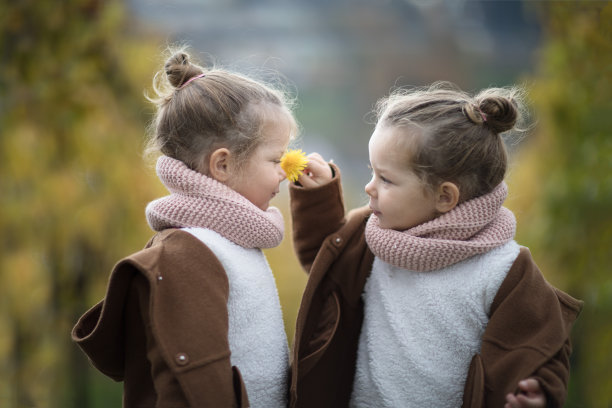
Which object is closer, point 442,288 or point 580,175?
point 442,288

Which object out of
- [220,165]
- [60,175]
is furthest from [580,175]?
[60,175]

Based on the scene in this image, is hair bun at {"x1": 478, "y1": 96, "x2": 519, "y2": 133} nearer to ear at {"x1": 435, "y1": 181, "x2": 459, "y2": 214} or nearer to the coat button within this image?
ear at {"x1": 435, "y1": 181, "x2": 459, "y2": 214}

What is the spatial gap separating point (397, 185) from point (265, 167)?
1.47 ft

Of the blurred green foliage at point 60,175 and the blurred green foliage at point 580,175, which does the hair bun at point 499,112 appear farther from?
the blurred green foliage at point 60,175

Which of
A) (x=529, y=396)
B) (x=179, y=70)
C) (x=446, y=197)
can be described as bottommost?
(x=529, y=396)

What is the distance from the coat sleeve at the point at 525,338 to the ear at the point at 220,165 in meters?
0.96

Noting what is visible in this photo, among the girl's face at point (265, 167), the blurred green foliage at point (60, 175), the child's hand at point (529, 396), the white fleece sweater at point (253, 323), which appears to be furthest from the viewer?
the blurred green foliage at point (60, 175)

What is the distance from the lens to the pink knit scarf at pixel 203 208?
1.84 meters

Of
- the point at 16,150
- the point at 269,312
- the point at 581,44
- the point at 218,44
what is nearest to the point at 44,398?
the point at 16,150

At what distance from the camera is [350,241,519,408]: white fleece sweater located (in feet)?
6.20

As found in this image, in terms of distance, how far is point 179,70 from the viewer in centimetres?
199

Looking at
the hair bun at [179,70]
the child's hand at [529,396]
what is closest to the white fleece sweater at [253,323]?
the hair bun at [179,70]

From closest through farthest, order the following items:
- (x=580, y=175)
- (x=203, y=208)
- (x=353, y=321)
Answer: (x=203, y=208) → (x=353, y=321) → (x=580, y=175)

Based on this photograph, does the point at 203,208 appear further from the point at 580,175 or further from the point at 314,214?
the point at 580,175
